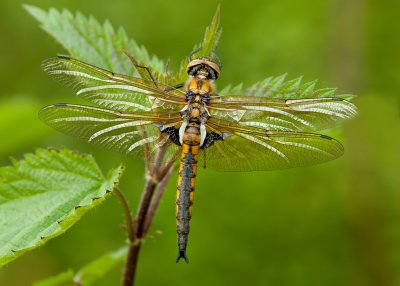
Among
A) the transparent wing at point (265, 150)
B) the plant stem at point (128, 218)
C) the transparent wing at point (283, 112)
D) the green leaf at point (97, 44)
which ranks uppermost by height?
the green leaf at point (97, 44)

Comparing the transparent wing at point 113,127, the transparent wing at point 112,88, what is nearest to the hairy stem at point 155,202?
the transparent wing at point 113,127

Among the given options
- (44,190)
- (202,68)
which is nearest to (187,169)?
(202,68)

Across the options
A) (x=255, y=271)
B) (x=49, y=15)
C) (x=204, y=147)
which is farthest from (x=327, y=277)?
(x=49, y=15)

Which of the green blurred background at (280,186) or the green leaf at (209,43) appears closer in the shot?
the green leaf at (209,43)

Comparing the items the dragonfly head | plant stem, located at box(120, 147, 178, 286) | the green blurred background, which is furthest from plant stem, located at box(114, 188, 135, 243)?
the green blurred background

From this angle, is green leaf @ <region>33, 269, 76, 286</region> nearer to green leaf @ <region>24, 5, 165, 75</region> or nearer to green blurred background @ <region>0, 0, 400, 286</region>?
green leaf @ <region>24, 5, 165, 75</region>

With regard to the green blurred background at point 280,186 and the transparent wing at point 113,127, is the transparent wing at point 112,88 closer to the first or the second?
the transparent wing at point 113,127

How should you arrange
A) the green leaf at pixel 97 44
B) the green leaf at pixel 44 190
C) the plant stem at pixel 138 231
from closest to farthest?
the green leaf at pixel 44 190 < the plant stem at pixel 138 231 < the green leaf at pixel 97 44
